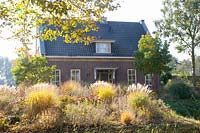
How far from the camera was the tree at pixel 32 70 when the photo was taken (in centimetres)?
1988

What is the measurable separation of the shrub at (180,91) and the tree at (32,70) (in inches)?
320

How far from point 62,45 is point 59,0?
22364mm

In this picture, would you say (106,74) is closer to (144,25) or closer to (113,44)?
(113,44)

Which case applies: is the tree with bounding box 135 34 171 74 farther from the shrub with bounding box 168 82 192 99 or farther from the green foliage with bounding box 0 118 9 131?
the green foliage with bounding box 0 118 9 131

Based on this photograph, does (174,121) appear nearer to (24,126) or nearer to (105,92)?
(105,92)

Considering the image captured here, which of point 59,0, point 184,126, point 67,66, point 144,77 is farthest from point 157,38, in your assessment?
point 59,0

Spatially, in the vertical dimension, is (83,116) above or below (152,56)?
below

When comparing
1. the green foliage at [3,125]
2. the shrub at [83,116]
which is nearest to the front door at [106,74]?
the shrub at [83,116]

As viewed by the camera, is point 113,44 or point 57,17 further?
point 113,44

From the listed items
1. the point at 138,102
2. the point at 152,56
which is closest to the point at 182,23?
the point at 152,56

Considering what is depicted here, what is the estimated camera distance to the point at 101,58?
1118 inches

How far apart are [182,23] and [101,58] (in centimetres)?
748

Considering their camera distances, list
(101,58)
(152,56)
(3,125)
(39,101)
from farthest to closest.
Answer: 1. (101,58)
2. (152,56)
3. (39,101)
4. (3,125)

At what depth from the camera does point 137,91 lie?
1138cm
